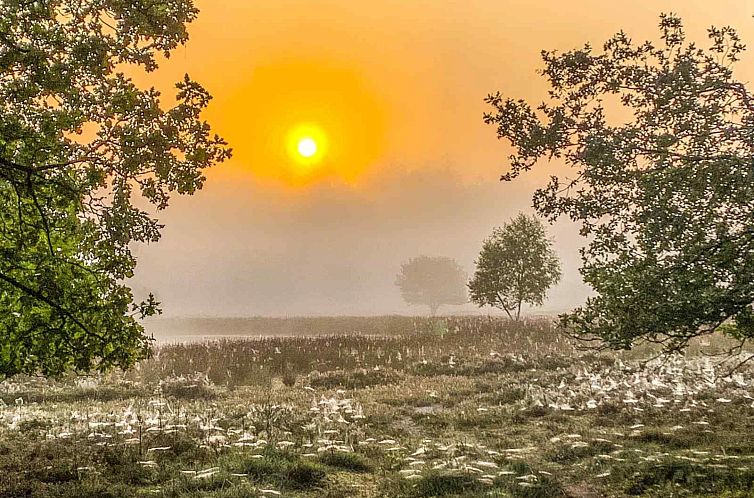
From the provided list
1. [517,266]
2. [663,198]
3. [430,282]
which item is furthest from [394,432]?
[430,282]

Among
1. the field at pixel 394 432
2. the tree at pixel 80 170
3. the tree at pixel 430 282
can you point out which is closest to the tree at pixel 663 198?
the field at pixel 394 432

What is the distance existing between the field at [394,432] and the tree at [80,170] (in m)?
2.29

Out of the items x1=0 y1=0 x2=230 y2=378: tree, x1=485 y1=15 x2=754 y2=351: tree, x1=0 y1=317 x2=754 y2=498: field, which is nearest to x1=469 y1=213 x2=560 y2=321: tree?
x1=0 y1=317 x2=754 y2=498: field

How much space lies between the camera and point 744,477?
755 centimetres

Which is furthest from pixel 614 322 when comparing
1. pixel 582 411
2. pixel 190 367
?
pixel 190 367

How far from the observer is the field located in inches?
323

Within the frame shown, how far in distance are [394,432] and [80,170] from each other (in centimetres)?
868

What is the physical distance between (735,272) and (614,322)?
2.10 m

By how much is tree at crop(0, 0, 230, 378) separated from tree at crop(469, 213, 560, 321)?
2915 cm

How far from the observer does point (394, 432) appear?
12359mm

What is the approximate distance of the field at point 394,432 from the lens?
8.21 metres

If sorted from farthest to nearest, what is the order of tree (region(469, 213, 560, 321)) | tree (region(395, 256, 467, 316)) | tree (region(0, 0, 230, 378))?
tree (region(395, 256, 467, 316)) → tree (region(469, 213, 560, 321)) → tree (region(0, 0, 230, 378))

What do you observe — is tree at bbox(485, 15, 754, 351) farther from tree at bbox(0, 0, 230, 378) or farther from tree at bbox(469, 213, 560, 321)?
tree at bbox(469, 213, 560, 321)

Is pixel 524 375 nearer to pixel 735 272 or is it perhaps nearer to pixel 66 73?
pixel 735 272
